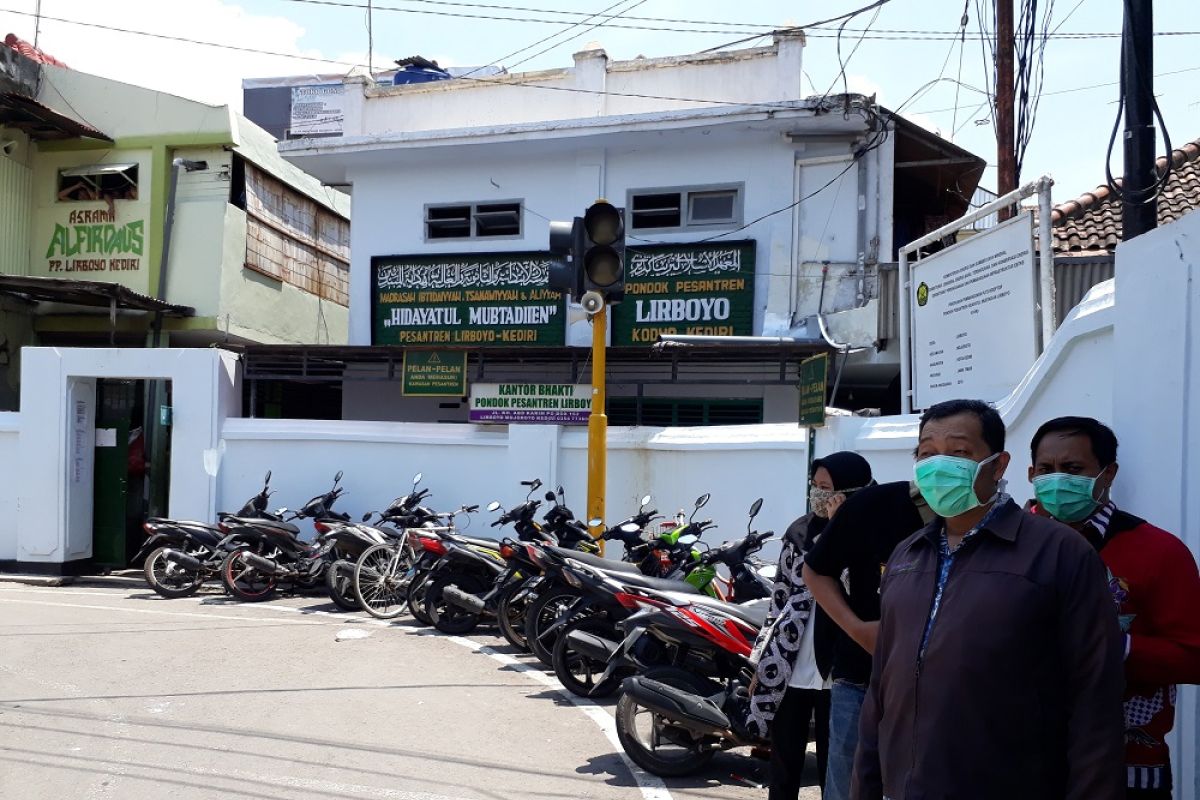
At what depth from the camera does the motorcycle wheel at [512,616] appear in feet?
25.9

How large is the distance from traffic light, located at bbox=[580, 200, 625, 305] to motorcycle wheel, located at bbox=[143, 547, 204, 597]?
19.4 feet

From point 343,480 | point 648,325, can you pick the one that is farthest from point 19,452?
point 648,325

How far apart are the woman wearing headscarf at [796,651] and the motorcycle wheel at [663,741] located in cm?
109

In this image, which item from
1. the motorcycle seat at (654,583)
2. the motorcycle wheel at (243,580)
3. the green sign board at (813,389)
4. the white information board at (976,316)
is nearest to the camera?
the white information board at (976,316)

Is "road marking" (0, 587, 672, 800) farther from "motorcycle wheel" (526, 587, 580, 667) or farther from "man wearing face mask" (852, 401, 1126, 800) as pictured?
"man wearing face mask" (852, 401, 1126, 800)

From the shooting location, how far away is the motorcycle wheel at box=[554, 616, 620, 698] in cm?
657

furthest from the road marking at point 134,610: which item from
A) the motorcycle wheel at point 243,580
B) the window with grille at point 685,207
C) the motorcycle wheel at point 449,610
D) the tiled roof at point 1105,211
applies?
the tiled roof at point 1105,211

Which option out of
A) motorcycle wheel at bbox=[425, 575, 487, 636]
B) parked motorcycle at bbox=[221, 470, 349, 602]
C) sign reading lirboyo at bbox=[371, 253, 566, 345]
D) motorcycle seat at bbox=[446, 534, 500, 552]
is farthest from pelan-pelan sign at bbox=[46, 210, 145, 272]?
motorcycle wheel at bbox=[425, 575, 487, 636]

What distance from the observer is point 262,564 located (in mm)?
10297

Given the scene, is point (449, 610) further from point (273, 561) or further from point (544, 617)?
point (273, 561)

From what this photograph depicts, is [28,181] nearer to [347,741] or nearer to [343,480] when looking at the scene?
[343,480]

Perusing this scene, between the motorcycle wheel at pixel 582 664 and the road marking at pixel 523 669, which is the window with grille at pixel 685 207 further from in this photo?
the motorcycle wheel at pixel 582 664

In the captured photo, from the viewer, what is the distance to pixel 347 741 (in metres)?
5.47

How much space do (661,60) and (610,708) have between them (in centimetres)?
998
